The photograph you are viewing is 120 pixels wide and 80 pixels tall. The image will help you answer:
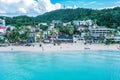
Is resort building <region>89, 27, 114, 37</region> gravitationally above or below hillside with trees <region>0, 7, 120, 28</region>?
below

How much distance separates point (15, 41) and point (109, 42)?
1927 cm

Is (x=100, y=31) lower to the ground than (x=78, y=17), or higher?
lower

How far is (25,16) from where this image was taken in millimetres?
108625

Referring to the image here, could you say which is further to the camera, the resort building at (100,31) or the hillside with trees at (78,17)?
the hillside with trees at (78,17)

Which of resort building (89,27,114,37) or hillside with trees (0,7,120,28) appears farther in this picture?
hillside with trees (0,7,120,28)

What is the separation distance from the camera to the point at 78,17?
104 meters

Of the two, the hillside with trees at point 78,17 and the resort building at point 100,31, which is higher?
the hillside with trees at point 78,17

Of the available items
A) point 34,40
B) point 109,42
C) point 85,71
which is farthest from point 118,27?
point 85,71

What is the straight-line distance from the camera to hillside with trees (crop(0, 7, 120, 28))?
7931 cm

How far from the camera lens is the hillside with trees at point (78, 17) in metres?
79.3

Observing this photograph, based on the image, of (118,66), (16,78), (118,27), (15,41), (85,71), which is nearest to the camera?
(16,78)

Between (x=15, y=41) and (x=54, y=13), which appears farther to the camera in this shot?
(x=54, y=13)

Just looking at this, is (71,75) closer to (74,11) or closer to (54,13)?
(74,11)

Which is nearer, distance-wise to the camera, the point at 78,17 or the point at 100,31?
the point at 100,31
